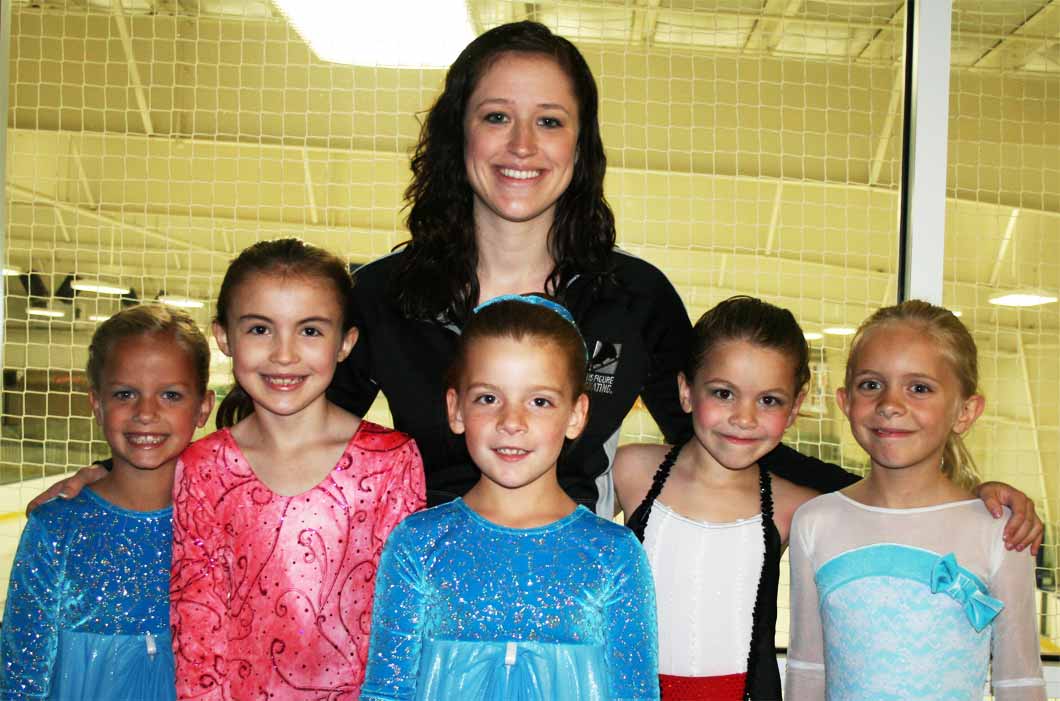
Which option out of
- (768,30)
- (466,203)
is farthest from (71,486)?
(768,30)

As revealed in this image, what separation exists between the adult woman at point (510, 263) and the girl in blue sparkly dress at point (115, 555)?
358mm

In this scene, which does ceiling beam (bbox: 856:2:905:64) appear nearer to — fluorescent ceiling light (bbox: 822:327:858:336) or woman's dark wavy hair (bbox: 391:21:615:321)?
fluorescent ceiling light (bbox: 822:327:858:336)

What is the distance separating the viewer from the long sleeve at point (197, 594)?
1265 mm

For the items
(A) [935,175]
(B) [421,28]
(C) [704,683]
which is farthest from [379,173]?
(C) [704,683]

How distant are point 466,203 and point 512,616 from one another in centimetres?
68

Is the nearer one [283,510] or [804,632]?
[283,510]

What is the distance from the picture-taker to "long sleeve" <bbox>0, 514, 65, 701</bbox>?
4.96ft

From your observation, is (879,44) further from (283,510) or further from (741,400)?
(283,510)

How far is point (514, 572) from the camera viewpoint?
1212 mm

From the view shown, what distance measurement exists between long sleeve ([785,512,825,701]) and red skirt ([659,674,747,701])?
102mm

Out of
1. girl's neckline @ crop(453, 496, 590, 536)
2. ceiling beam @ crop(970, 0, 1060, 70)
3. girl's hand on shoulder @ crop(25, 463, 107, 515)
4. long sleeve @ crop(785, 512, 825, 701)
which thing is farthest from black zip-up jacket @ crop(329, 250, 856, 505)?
ceiling beam @ crop(970, 0, 1060, 70)

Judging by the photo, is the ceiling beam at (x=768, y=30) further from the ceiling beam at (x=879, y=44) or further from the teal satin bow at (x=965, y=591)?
the teal satin bow at (x=965, y=591)

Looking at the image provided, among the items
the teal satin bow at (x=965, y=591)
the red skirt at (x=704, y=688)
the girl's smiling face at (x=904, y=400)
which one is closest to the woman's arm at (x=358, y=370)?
the red skirt at (x=704, y=688)

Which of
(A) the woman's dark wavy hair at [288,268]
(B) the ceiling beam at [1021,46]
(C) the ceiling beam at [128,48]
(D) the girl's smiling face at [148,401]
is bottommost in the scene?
(D) the girl's smiling face at [148,401]
